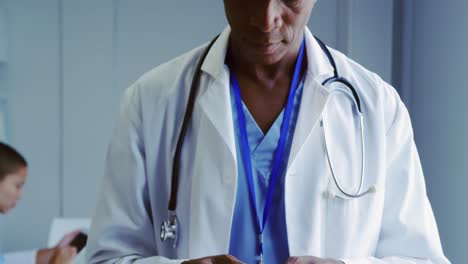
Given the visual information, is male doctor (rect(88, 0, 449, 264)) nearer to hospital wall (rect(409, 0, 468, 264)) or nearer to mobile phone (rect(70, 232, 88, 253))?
hospital wall (rect(409, 0, 468, 264))

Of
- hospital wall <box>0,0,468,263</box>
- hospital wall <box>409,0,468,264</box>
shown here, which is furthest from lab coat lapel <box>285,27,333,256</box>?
hospital wall <box>0,0,468,263</box>

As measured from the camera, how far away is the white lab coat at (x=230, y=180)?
951 millimetres

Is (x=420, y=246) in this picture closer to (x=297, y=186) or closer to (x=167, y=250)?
(x=297, y=186)

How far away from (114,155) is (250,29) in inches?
11.0

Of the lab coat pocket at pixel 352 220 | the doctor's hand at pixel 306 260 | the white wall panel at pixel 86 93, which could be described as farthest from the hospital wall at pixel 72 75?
the doctor's hand at pixel 306 260

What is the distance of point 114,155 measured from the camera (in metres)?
0.97

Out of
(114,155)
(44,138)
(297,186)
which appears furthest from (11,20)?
(297,186)

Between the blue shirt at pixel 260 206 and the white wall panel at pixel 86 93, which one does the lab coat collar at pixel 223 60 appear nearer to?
the blue shirt at pixel 260 206

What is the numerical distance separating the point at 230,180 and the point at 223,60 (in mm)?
189

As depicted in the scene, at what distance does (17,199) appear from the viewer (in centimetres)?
225

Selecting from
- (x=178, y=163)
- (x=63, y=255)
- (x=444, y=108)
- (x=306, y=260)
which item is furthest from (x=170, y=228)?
(x=63, y=255)

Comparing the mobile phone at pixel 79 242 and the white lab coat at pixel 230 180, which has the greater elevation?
the white lab coat at pixel 230 180

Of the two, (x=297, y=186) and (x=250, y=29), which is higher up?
(x=250, y=29)

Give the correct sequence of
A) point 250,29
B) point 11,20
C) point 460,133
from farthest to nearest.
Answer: point 11,20
point 460,133
point 250,29
